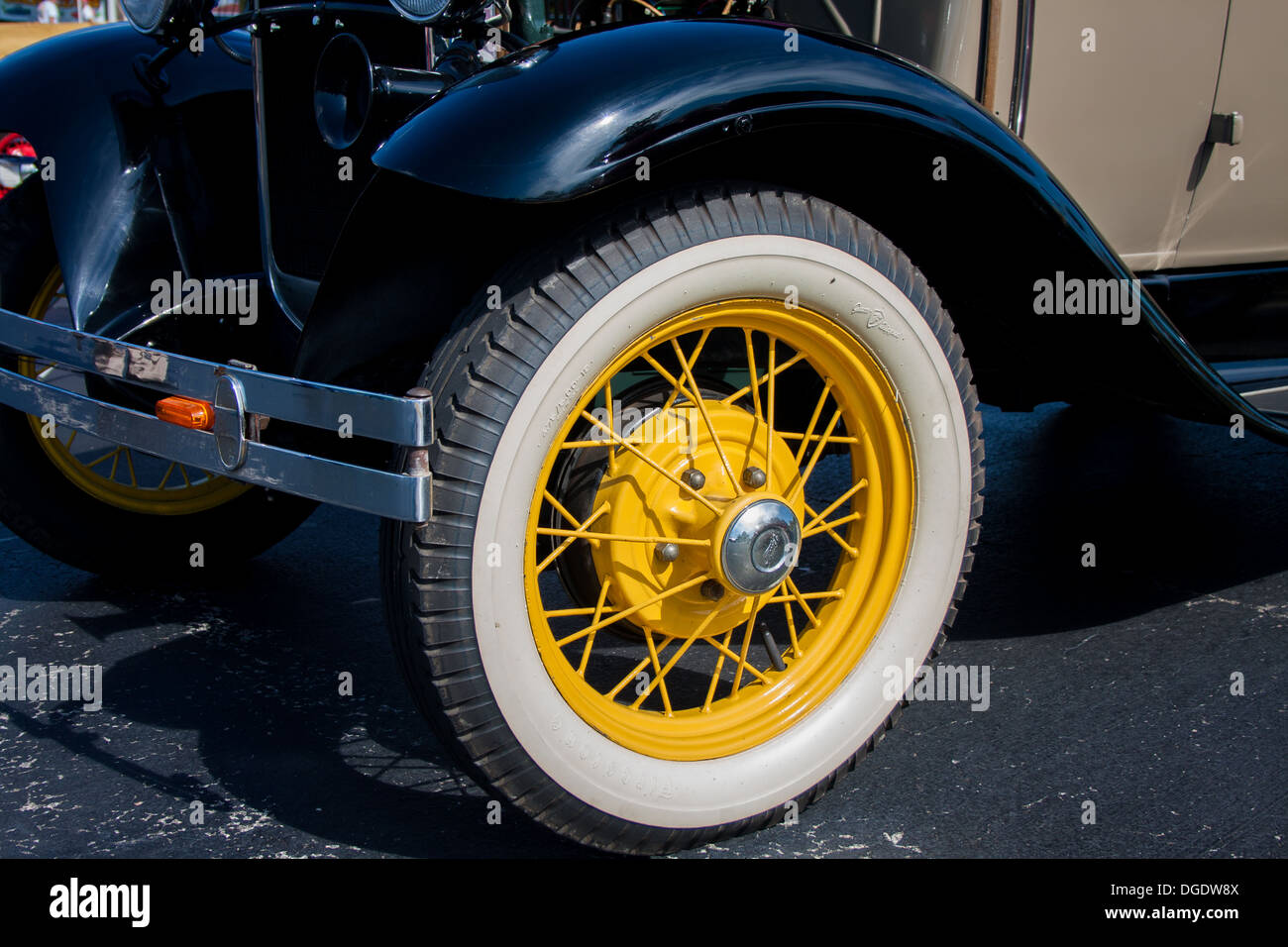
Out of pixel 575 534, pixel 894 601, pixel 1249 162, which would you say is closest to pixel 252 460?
pixel 575 534

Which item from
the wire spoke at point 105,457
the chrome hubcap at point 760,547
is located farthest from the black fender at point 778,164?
the wire spoke at point 105,457

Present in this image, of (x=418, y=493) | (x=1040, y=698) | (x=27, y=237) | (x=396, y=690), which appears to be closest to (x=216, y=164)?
(x=27, y=237)

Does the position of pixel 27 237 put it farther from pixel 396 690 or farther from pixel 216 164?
pixel 396 690

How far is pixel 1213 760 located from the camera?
78.5 inches

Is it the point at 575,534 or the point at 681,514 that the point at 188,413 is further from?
the point at 681,514

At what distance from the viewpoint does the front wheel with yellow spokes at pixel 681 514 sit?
1.44 metres

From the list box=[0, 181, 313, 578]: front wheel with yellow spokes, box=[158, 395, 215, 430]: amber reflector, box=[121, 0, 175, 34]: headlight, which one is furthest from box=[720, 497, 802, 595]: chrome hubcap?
box=[121, 0, 175, 34]: headlight

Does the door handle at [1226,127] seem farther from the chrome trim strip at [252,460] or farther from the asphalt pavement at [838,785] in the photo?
the chrome trim strip at [252,460]

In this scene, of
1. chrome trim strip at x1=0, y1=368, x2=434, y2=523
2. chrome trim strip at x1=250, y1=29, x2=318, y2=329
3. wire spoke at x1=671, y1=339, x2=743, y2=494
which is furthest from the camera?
chrome trim strip at x1=250, y1=29, x2=318, y2=329

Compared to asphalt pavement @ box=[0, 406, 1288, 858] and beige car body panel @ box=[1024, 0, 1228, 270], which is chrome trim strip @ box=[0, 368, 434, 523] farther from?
beige car body panel @ box=[1024, 0, 1228, 270]

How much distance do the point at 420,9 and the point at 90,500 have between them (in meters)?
1.34

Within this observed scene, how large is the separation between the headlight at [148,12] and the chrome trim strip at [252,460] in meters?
0.79

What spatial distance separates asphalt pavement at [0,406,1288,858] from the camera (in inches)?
70.5

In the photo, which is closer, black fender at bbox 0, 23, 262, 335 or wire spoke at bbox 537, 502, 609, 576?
wire spoke at bbox 537, 502, 609, 576
